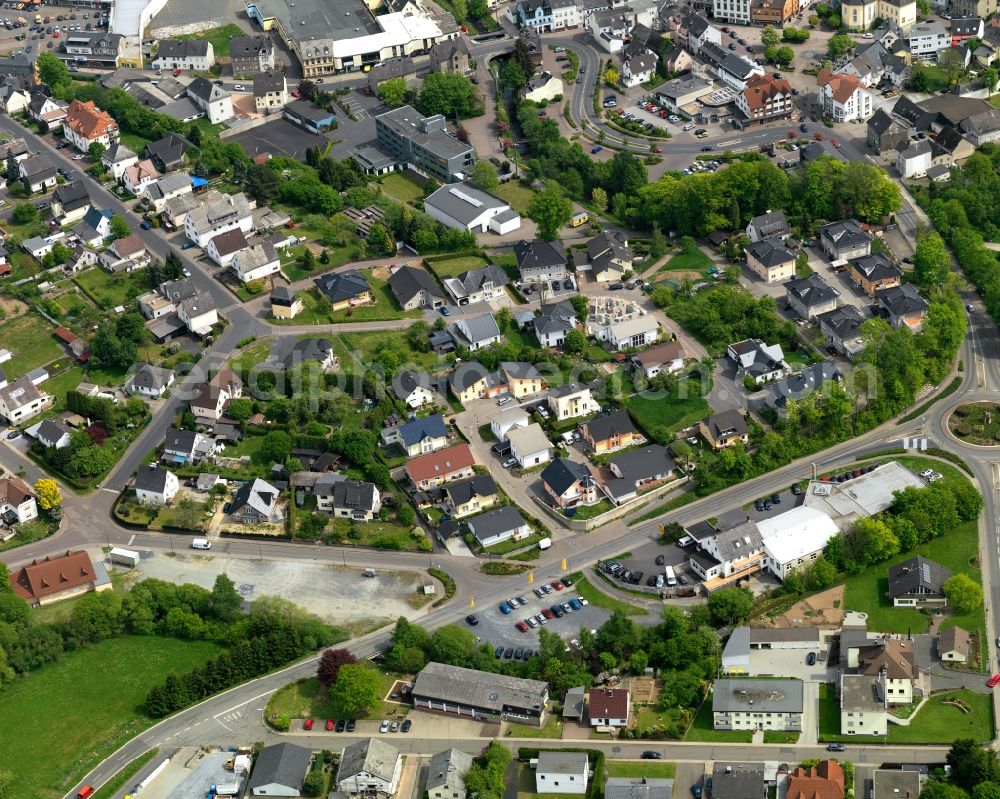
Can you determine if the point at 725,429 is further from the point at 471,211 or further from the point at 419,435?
the point at 471,211

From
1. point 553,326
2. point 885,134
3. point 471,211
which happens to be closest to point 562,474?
point 553,326

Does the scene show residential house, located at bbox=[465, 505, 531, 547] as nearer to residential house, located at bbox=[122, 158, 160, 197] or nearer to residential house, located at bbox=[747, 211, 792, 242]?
residential house, located at bbox=[747, 211, 792, 242]

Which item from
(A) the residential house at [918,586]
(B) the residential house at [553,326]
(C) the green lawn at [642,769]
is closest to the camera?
(C) the green lawn at [642,769]

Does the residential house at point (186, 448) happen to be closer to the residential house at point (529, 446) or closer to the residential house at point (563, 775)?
the residential house at point (529, 446)

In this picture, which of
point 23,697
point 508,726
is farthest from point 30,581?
point 508,726

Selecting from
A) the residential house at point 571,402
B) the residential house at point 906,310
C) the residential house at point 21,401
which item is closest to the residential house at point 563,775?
the residential house at point 571,402
